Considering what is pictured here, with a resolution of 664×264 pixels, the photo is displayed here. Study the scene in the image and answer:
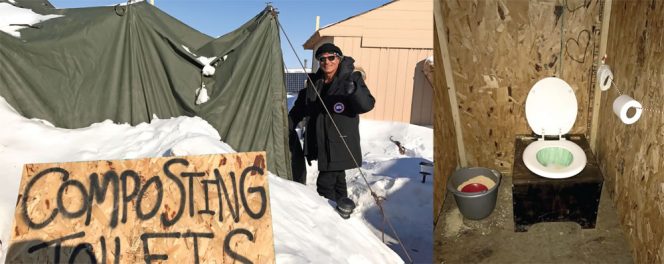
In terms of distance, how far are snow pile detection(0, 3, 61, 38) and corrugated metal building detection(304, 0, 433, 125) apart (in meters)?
8.17

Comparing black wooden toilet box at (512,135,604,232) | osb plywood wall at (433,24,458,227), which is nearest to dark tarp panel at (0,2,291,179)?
osb plywood wall at (433,24,458,227)

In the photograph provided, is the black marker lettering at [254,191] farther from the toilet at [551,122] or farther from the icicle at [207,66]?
the icicle at [207,66]

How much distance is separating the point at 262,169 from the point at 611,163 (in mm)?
3300

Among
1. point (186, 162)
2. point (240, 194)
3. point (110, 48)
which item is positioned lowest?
point (240, 194)

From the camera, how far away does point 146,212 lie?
2.53 metres

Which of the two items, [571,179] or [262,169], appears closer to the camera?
[262,169]

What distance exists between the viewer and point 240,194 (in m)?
2.65

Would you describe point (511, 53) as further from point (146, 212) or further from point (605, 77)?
point (146, 212)

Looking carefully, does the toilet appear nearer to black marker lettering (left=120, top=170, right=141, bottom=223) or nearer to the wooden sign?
the wooden sign

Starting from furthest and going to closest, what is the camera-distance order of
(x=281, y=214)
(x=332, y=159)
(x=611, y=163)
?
1. (x=332, y=159)
2. (x=611, y=163)
3. (x=281, y=214)

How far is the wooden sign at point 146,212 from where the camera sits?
244cm

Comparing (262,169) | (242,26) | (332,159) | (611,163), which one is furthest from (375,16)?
(262,169)

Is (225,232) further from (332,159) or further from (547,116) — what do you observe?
(547,116)

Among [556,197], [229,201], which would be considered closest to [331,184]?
[556,197]
